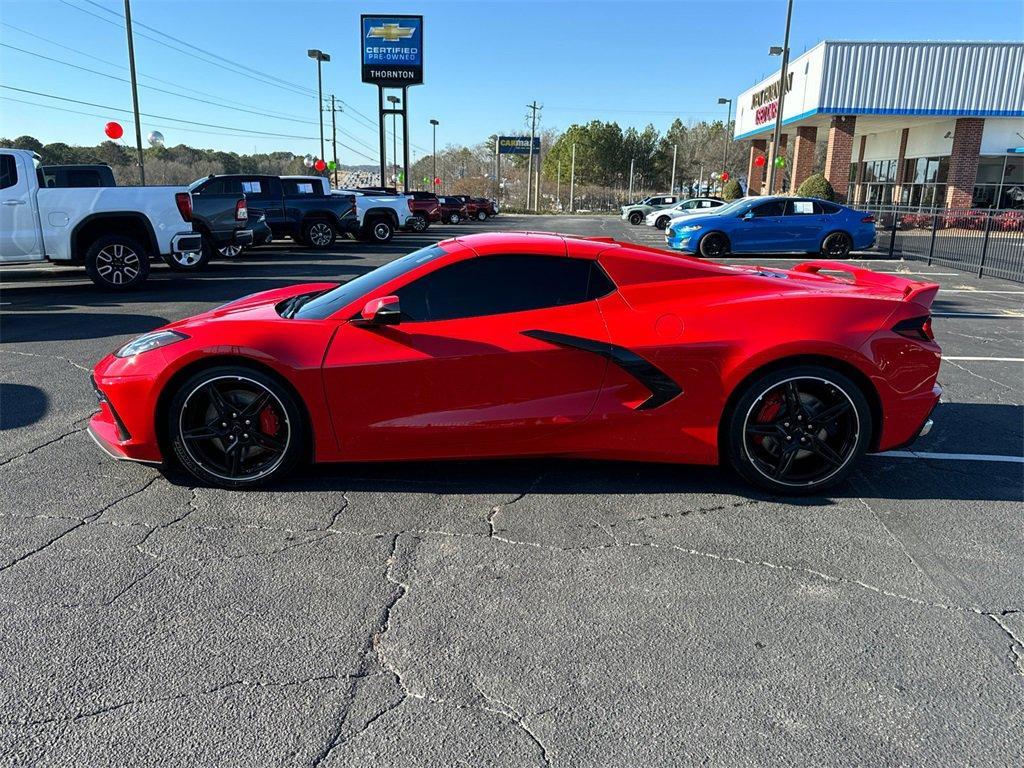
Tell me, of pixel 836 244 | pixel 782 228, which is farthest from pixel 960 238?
pixel 782 228

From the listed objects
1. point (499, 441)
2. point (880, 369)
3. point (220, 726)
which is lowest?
point (220, 726)

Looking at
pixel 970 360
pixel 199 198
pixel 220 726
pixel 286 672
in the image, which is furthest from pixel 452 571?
pixel 199 198

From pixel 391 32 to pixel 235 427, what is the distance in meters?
38.6

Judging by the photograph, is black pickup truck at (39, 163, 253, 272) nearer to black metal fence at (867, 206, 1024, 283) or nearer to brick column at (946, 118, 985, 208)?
black metal fence at (867, 206, 1024, 283)

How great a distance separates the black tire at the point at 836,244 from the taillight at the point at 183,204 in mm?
14844

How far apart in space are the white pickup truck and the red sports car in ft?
25.7

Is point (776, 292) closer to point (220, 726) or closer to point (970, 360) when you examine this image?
point (220, 726)

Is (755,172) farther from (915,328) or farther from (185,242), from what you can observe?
(915,328)

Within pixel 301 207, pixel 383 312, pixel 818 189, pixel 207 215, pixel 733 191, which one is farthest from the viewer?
pixel 733 191

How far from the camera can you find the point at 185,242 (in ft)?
36.7

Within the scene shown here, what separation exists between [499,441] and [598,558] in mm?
898

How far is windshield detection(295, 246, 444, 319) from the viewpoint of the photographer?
4.11 metres

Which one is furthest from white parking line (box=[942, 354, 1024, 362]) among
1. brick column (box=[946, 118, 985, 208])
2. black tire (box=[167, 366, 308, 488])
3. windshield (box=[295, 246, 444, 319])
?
brick column (box=[946, 118, 985, 208])

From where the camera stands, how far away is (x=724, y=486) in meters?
4.24
